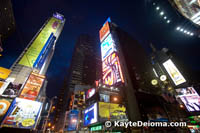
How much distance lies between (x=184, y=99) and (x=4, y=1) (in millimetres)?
40680

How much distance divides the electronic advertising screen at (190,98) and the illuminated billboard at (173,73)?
7.43 feet

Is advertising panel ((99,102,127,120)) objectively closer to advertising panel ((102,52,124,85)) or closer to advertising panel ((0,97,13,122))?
advertising panel ((102,52,124,85))

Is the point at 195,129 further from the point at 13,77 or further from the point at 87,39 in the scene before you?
the point at 87,39

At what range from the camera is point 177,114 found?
17.8m

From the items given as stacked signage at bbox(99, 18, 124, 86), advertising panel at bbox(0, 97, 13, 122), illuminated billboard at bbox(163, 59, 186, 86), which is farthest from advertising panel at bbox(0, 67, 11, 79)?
illuminated billboard at bbox(163, 59, 186, 86)

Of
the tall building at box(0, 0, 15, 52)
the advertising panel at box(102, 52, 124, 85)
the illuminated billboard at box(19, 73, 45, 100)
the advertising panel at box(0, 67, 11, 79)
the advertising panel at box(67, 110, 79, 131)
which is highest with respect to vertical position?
the tall building at box(0, 0, 15, 52)

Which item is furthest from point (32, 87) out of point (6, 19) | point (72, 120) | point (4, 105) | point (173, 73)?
point (173, 73)

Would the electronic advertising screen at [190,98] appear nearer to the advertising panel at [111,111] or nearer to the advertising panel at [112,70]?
the advertising panel at [111,111]

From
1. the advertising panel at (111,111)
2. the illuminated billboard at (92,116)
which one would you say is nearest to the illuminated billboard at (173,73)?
the advertising panel at (111,111)

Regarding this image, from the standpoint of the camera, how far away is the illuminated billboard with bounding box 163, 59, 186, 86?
20953 millimetres

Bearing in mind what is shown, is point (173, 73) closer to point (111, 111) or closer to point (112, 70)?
point (112, 70)

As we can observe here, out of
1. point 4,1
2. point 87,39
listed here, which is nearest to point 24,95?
point 4,1

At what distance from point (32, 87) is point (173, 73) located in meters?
32.1

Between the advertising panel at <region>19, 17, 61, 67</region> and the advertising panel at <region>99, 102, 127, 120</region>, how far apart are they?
14655mm
